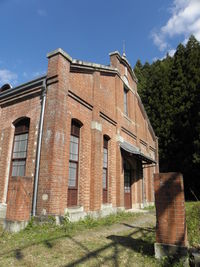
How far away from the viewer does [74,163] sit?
29.7 feet

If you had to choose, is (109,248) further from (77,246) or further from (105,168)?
(105,168)

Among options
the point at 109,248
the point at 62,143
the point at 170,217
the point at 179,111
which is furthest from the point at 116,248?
the point at 179,111

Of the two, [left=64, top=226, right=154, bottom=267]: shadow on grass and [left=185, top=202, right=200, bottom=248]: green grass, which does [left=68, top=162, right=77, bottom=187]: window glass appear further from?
[left=185, top=202, right=200, bottom=248]: green grass

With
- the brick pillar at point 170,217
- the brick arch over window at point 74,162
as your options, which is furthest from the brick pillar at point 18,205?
the brick pillar at point 170,217

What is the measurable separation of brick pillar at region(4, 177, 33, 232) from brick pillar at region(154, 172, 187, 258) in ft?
14.4

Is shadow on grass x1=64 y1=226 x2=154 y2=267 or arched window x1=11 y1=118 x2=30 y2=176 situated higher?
arched window x1=11 y1=118 x2=30 y2=176

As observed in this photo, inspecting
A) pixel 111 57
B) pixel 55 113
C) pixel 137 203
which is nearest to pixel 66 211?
pixel 55 113

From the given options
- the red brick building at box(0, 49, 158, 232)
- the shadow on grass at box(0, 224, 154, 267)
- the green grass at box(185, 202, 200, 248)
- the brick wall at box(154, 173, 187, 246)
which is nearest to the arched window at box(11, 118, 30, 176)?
the red brick building at box(0, 49, 158, 232)

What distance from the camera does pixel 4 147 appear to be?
9547mm

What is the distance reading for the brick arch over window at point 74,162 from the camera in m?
8.61

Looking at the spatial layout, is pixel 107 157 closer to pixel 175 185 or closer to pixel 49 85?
pixel 49 85

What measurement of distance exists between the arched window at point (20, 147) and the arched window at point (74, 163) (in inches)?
74.8

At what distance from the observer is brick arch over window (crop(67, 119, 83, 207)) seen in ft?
28.2

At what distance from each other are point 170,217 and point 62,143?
4.84 m
